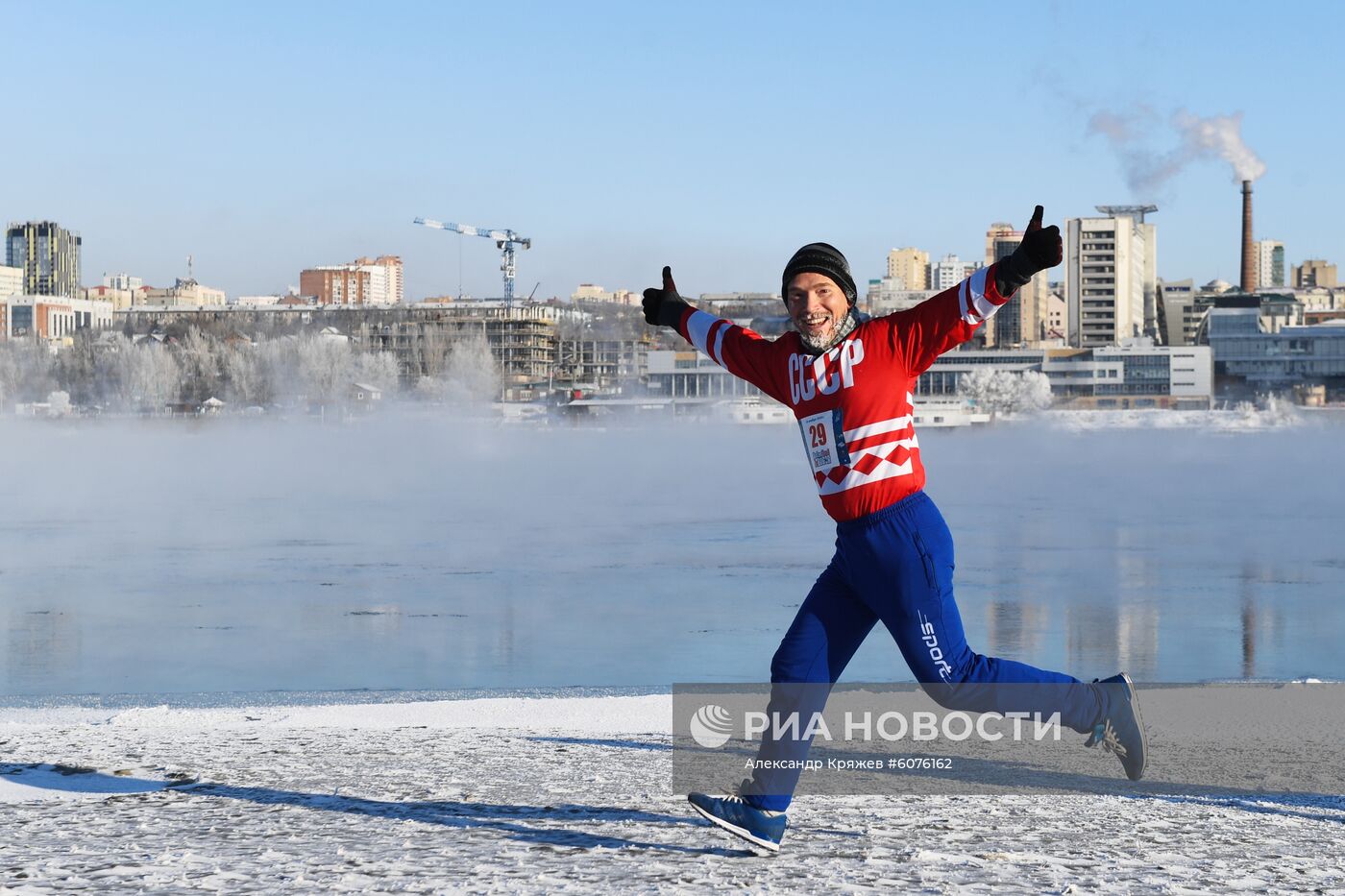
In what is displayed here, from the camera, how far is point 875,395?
3.30m

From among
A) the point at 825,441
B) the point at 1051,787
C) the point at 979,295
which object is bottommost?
the point at 1051,787

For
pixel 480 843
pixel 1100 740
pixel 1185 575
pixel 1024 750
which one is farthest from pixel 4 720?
pixel 1185 575

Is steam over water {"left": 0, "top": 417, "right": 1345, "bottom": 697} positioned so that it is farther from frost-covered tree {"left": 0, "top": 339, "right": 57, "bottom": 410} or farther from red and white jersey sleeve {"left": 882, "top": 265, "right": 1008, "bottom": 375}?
frost-covered tree {"left": 0, "top": 339, "right": 57, "bottom": 410}

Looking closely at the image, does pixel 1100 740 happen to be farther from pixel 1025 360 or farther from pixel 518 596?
pixel 1025 360

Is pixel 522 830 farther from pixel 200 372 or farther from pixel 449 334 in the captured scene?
pixel 449 334

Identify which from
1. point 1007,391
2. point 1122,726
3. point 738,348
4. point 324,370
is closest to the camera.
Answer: point 1122,726

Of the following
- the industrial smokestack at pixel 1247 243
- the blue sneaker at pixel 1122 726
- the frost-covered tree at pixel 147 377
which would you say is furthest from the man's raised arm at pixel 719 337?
the industrial smokestack at pixel 1247 243

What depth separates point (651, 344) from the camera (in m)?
132

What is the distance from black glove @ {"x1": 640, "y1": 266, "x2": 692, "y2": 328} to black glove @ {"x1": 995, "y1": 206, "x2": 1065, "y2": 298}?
36.7 inches

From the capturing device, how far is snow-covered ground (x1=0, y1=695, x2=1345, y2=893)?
3127 millimetres

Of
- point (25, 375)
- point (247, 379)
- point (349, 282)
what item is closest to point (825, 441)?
point (247, 379)

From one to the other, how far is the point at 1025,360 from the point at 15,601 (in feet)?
380

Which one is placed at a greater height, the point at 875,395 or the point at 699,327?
the point at 699,327

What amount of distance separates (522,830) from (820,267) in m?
1.43
